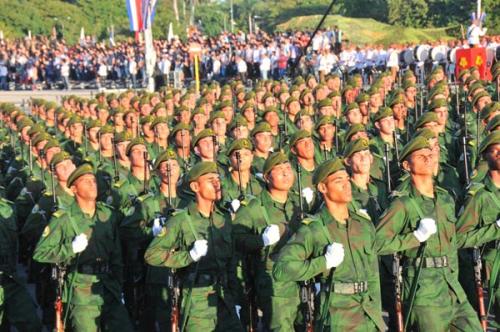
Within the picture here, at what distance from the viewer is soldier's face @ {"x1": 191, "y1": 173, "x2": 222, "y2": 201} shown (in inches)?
305

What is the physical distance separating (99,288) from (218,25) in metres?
79.1

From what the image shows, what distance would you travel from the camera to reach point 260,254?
8.39m

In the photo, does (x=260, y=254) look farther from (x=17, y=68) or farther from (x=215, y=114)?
(x=17, y=68)

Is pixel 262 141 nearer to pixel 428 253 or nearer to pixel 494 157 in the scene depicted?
pixel 494 157

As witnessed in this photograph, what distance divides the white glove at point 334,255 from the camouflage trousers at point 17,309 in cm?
374

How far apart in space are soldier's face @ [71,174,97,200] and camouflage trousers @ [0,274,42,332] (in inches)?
46.1

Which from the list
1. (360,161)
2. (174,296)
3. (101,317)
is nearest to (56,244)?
(101,317)

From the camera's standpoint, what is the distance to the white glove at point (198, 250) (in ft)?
24.1

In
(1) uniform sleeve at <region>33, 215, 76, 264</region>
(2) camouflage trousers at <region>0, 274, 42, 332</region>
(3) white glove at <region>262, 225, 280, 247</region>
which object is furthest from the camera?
(2) camouflage trousers at <region>0, 274, 42, 332</region>

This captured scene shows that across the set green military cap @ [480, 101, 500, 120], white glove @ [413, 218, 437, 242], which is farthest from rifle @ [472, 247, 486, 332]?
green military cap @ [480, 101, 500, 120]

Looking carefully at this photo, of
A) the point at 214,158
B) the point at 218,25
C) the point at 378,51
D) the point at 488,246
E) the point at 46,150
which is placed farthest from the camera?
the point at 218,25

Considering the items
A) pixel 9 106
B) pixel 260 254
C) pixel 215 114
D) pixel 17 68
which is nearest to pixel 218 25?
pixel 17 68

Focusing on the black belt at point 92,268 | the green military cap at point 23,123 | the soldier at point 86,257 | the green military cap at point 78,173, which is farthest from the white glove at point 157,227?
the green military cap at point 23,123

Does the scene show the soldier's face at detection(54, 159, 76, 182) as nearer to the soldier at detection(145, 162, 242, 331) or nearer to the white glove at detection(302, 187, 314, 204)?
the white glove at detection(302, 187, 314, 204)
